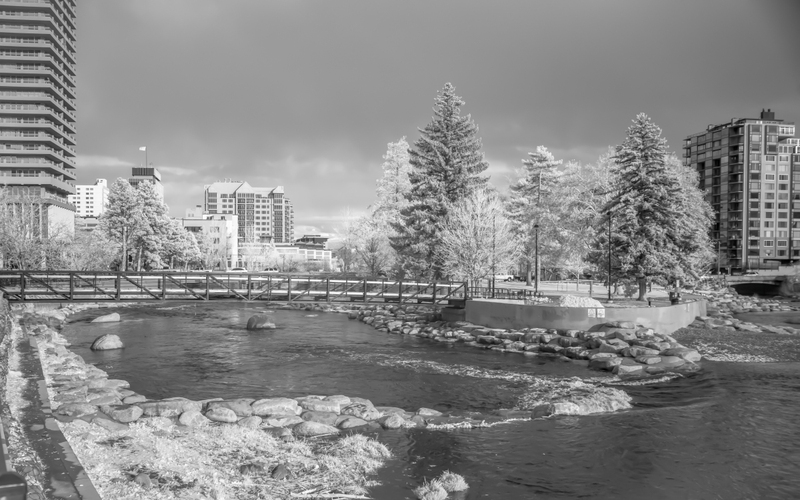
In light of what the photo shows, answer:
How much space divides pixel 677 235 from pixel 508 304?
1371 cm

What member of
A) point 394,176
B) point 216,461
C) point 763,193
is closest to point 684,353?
point 216,461

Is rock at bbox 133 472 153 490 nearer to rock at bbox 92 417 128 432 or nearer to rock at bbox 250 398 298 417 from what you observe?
rock at bbox 92 417 128 432

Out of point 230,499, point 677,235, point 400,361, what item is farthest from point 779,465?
point 677,235

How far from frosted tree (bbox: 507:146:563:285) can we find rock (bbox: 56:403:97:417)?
42.2m

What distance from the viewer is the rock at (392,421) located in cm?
1403

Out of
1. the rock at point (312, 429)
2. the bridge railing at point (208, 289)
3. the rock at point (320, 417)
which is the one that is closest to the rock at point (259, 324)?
the bridge railing at point (208, 289)

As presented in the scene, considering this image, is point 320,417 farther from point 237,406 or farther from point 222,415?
point 222,415

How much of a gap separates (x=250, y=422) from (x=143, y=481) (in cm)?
435

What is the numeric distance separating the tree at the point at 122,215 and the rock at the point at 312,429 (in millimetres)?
60258

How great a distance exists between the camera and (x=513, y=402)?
55.8ft

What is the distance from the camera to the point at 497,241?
41938 mm

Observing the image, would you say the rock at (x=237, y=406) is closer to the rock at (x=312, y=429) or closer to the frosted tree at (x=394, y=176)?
the rock at (x=312, y=429)

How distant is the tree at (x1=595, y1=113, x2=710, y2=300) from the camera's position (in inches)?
1444

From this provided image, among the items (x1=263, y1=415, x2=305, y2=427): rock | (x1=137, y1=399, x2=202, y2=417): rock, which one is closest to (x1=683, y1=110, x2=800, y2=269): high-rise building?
(x1=263, y1=415, x2=305, y2=427): rock
